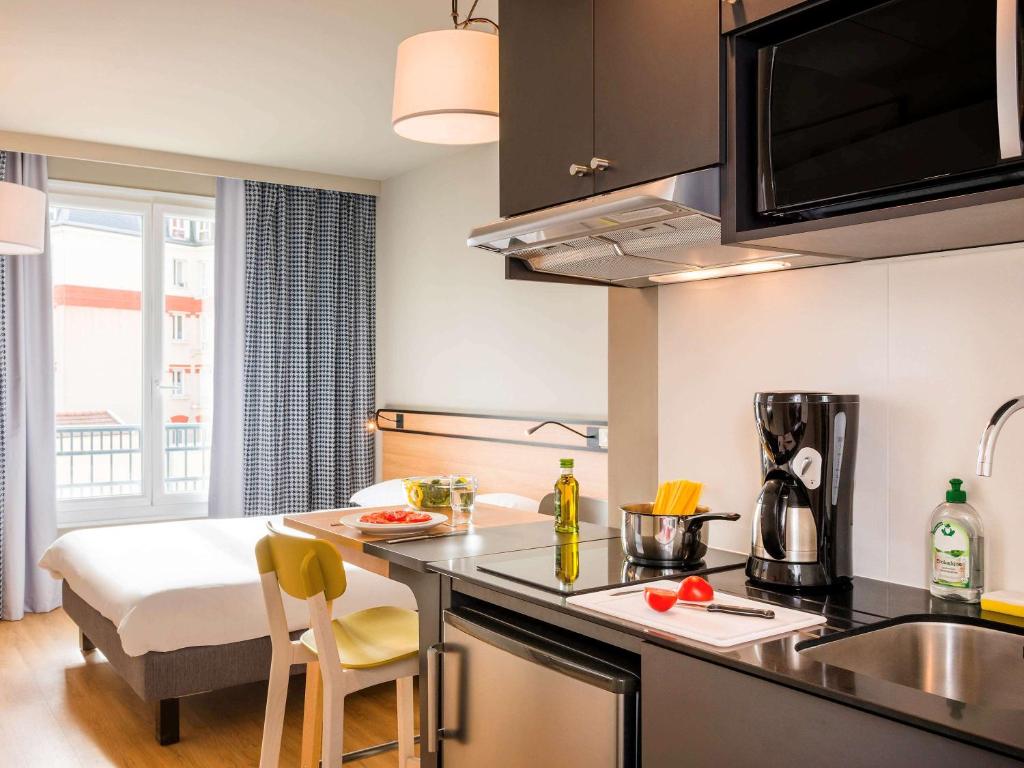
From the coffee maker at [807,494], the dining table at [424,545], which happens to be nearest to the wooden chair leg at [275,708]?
the dining table at [424,545]

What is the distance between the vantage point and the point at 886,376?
5.64 ft

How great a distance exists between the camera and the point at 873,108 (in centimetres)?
136

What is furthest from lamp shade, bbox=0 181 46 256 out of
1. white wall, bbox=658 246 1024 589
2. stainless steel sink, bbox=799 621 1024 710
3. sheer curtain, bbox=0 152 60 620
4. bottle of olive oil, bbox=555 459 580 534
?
stainless steel sink, bbox=799 621 1024 710

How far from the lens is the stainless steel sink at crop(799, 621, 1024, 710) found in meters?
1.34

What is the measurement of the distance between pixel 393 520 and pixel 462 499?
0.76 feet

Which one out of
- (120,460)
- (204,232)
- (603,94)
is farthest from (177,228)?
(603,94)

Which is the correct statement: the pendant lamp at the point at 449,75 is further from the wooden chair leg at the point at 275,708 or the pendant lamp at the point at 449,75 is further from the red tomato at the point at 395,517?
the wooden chair leg at the point at 275,708

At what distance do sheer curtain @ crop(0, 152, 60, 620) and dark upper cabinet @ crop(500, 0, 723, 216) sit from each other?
3897 mm

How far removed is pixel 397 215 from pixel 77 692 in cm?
345

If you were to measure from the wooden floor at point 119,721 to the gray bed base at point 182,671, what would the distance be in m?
0.13

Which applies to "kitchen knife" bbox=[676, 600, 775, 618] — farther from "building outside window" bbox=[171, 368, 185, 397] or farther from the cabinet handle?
"building outside window" bbox=[171, 368, 185, 397]

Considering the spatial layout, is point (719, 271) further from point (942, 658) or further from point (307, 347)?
point (307, 347)

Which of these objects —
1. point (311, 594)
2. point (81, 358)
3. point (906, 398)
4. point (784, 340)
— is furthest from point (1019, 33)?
point (81, 358)

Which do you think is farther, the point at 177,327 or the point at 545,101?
the point at 177,327
